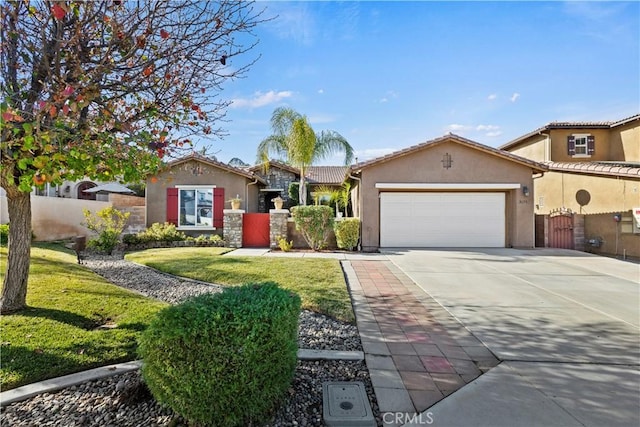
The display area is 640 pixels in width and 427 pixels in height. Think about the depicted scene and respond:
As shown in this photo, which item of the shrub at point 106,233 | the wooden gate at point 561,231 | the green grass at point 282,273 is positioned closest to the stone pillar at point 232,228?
the green grass at point 282,273

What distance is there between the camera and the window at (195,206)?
15664 millimetres

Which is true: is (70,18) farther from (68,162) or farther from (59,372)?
(59,372)

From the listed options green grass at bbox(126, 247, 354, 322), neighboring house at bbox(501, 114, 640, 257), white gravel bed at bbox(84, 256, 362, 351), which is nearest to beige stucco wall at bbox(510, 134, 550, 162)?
neighboring house at bbox(501, 114, 640, 257)

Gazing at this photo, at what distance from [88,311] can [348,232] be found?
9664 millimetres

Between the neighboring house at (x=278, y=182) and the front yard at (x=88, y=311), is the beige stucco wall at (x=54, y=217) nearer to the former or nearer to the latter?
the front yard at (x=88, y=311)

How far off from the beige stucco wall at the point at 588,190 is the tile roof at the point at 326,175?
39.6 ft

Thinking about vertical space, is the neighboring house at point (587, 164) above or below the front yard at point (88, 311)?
above

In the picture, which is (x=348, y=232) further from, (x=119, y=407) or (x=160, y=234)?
(x=119, y=407)

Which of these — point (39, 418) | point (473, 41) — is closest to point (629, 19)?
point (473, 41)

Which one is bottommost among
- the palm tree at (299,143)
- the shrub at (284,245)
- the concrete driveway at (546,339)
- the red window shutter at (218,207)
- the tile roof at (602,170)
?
the concrete driveway at (546,339)

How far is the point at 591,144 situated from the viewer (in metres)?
18.3

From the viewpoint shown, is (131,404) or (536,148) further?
(536,148)

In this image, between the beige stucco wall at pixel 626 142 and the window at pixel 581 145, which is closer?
the beige stucco wall at pixel 626 142

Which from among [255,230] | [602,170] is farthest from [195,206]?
[602,170]
